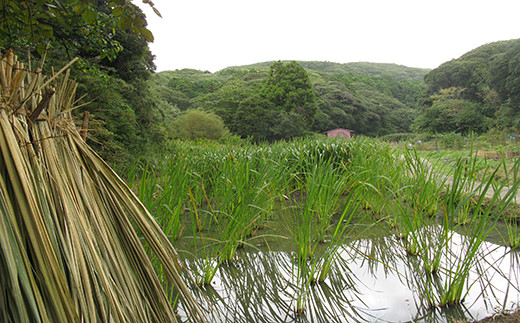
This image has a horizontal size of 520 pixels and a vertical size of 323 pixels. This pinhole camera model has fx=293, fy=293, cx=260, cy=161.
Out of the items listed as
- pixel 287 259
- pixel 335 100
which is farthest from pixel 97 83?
pixel 335 100

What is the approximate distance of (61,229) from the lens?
58 centimetres

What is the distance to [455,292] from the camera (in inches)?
53.0

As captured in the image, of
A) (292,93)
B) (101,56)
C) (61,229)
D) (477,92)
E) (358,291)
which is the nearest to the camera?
(61,229)

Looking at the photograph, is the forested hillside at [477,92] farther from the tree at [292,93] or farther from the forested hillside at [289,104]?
the tree at [292,93]

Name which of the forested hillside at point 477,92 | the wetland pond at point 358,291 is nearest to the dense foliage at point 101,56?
the wetland pond at point 358,291

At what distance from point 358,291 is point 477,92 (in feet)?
83.8

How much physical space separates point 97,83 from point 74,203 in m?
3.42

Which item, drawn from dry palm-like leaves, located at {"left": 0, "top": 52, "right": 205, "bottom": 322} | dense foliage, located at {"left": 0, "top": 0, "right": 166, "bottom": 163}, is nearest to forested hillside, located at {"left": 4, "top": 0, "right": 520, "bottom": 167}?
dense foliage, located at {"left": 0, "top": 0, "right": 166, "bottom": 163}

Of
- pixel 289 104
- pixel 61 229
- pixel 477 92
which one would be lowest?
pixel 61 229

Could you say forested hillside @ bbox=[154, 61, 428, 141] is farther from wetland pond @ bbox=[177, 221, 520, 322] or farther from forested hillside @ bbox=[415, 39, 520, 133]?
wetland pond @ bbox=[177, 221, 520, 322]

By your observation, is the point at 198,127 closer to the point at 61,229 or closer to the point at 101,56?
the point at 101,56

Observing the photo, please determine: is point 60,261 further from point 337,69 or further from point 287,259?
point 337,69

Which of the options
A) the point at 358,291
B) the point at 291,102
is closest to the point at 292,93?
the point at 291,102

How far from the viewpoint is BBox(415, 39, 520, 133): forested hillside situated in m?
17.3
